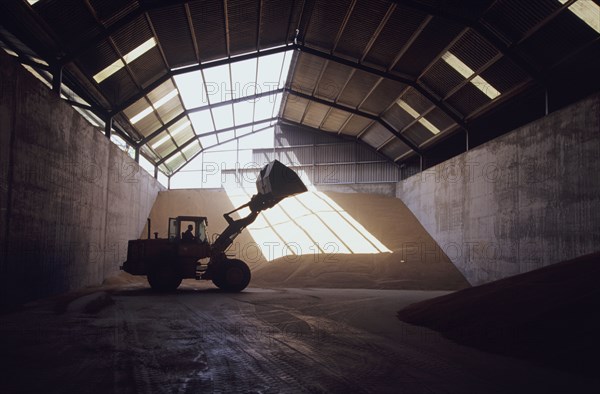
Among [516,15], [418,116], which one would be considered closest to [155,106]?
[418,116]

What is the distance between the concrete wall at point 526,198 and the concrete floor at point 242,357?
705 centimetres

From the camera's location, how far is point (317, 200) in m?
29.2

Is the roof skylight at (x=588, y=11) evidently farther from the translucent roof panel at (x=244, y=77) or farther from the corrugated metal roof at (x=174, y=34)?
the translucent roof panel at (x=244, y=77)

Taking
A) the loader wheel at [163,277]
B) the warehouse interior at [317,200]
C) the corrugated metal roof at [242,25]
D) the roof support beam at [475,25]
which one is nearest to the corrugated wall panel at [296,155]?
the warehouse interior at [317,200]

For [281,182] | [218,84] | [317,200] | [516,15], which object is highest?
[218,84]

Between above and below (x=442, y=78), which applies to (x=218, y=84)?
above

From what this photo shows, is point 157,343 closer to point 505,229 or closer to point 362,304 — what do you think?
point 362,304

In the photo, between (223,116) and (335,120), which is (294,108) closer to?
(335,120)

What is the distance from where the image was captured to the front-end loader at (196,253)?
1407 cm

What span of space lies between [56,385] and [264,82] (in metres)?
21.6

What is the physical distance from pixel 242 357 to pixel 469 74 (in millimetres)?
15812

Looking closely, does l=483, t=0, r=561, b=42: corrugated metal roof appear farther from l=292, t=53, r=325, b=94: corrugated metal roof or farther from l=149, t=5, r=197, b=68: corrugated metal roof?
l=149, t=5, r=197, b=68: corrugated metal roof

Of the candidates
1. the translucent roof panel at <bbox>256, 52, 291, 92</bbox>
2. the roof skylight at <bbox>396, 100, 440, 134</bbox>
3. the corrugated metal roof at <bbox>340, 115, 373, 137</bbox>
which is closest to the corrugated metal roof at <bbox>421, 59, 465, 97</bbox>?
the roof skylight at <bbox>396, 100, 440, 134</bbox>

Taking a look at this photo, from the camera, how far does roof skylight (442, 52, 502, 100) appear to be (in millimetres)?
17094
